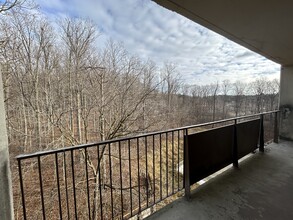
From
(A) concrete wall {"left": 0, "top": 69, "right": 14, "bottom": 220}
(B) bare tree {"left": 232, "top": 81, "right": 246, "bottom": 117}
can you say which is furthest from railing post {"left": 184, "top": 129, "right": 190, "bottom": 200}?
(B) bare tree {"left": 232, "top": 81, "right": 246, "bottom": 117}

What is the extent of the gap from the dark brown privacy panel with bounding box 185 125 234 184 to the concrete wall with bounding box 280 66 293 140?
297cm

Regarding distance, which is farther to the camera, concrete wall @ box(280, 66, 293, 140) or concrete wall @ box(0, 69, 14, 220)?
concrete wall @ box(280, 66, 293, 140)

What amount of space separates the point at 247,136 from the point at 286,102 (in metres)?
2.45

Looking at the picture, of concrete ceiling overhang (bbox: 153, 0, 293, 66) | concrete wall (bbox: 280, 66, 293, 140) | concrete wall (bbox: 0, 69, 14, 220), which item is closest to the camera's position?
concrete wall (bbox: 0, 69, 14, 220)

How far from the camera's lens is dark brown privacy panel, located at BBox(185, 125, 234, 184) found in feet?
6.39

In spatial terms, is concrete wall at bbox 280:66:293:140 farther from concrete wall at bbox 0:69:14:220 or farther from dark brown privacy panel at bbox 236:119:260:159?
concrete wall at bbox 0:69:14:220

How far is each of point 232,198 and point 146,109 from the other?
4.69 meters

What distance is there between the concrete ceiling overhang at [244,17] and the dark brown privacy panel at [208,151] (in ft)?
4.41

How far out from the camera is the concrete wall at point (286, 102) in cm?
417

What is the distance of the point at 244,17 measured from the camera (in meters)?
1.68

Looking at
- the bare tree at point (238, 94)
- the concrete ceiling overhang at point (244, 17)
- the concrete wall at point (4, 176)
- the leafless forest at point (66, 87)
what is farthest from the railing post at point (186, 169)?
the bare tree at point (238, 94)

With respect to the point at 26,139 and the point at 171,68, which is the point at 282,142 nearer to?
the point at 171,68

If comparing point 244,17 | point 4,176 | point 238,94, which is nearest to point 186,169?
point 4,176

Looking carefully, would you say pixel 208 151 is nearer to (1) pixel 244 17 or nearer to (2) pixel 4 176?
(1) pixel 244 17
